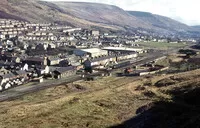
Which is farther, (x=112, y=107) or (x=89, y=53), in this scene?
(x=89, y=53)

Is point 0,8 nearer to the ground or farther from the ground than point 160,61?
farther from the ground

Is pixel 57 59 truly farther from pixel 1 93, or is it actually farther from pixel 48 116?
pixel 48 116

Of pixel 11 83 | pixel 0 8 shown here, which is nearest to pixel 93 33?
pixel 0 8

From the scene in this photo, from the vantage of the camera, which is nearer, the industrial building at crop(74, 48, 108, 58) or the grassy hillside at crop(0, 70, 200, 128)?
the grassy hillside at crop(0, 70, 200, 128)

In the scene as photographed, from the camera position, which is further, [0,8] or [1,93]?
[0,8]

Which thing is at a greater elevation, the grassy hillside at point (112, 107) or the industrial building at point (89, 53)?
the industrial building at point (89, 53)

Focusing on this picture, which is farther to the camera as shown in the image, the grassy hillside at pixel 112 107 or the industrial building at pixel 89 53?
the industrial building at pixel 89 53

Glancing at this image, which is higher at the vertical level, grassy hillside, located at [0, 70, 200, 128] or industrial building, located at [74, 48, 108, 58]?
industrial building, located at [74, 48, 108, 58]

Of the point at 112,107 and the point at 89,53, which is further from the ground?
the point at 89,53
